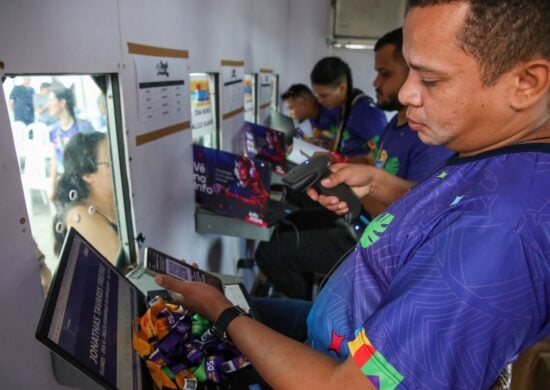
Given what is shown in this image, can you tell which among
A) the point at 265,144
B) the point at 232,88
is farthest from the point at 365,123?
the point at 232,88

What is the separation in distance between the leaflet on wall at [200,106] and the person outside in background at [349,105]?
43.9 inches

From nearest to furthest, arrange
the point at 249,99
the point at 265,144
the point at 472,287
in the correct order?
the point at 472,287
the point at 265,144
the point at 249,99

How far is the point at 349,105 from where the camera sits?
271 cm

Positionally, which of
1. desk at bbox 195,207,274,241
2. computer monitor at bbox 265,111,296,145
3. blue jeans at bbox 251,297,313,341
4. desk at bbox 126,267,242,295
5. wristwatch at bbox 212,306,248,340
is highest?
computer monitor at bbox 265,111,296,145

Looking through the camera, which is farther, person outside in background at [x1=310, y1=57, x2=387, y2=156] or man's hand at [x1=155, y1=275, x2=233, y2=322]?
person outside in background at [x1=310, y1=57, x2=387, y2=156]

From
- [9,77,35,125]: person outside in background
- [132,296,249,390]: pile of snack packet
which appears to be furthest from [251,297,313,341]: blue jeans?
[9,77,35,125]: person outside in background

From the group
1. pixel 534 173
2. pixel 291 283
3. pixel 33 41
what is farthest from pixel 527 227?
pixel 291 283

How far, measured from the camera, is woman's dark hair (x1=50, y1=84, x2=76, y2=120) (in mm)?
844

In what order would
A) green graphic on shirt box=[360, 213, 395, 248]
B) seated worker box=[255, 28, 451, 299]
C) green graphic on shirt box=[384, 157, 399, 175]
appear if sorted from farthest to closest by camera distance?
green graphic on shirt box=[384, 157, 399, 175], seated worker box=[255, 28, 451, 299], green graphic on shirt box=[360, 213, 395, 248]

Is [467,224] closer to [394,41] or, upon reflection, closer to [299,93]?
[394,41]

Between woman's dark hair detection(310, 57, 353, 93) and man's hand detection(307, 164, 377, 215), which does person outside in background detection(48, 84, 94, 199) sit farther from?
woman's dark hair detection(310, 57, 353, 93)

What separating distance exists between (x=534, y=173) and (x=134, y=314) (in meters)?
0.77

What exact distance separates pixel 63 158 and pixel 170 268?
0.37 m

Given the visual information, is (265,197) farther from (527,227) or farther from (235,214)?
(527,227)
